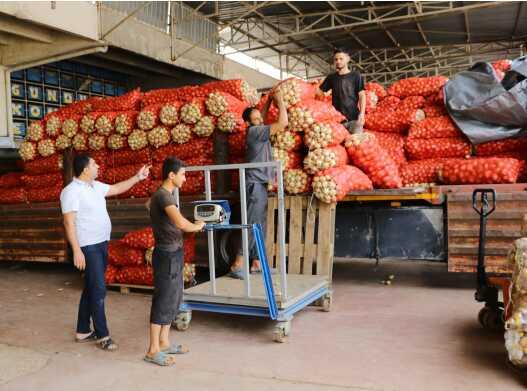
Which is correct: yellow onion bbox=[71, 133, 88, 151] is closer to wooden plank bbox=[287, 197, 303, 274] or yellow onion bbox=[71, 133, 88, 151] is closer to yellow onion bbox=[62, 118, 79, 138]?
yellow onion bbox=[62, 118, 79, 138]

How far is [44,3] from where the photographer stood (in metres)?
10.7

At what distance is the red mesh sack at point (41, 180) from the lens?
8094 millimetres

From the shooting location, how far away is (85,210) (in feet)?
14.5

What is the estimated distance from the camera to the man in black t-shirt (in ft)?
22.1

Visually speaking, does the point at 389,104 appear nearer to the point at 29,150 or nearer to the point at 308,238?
the point at 308,238

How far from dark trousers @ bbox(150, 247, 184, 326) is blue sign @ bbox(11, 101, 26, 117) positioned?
998 centimetres

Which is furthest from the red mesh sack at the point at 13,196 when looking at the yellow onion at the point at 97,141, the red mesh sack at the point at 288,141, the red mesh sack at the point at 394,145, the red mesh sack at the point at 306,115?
the red mesh sack at the point at 394,145

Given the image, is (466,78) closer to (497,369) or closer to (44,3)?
(497,369)

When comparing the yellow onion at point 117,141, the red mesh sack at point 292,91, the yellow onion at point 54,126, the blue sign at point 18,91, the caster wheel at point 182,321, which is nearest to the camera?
the caster wheel at point 182,321

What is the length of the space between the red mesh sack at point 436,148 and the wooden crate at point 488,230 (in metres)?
0.80

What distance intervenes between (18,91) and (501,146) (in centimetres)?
1105

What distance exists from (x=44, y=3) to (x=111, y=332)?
333 inches

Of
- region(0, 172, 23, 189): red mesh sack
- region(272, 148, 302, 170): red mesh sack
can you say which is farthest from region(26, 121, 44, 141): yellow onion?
region(272, 148, 302, 170): red mesh sack

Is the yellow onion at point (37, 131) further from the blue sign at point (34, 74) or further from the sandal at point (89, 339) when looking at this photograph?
the blue sign at point (34, 74)
